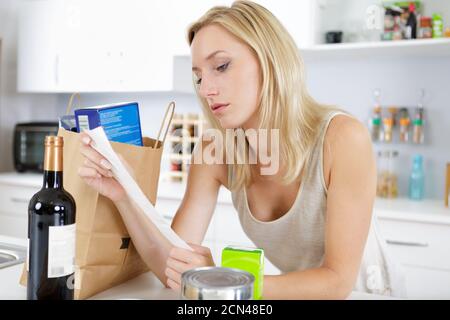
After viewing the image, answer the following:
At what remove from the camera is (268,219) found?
1240 mm

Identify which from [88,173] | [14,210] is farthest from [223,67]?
[14,210]

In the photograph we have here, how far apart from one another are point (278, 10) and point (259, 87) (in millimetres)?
1520

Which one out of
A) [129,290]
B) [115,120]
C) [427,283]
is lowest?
[427,283]

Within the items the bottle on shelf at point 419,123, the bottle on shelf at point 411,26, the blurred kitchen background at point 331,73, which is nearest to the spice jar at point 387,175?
the blurred kitchen background at point 331,73

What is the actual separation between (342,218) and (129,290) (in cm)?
45

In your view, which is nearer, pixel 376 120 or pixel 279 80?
pixel 279 80

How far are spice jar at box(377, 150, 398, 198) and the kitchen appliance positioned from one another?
2.06 metres

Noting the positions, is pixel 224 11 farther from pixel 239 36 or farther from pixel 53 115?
pixel 53 115

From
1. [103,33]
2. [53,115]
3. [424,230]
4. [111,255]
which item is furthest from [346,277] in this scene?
[53,115]

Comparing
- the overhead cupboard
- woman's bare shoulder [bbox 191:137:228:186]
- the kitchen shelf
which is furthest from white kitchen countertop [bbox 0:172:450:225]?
woman's bare shoulder [bbox 191:137:228:186]

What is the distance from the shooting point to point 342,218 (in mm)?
1001

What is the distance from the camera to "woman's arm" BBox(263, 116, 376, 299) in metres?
0.90

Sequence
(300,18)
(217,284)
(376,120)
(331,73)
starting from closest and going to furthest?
(217,284) → (300,18) → (376,120) → (331,73)

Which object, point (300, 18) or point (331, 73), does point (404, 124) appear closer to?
point (331, 73)
